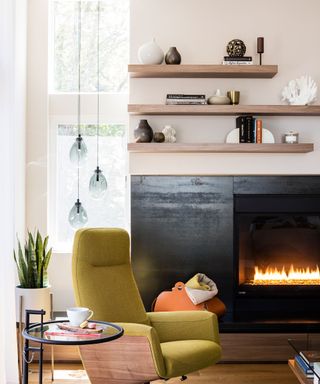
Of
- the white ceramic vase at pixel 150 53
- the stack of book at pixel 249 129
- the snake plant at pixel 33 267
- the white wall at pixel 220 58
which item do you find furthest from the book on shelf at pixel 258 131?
the snake plant at pixel 33 267

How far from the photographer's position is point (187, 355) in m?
3.65

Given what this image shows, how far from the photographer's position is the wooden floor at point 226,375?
4.43 m

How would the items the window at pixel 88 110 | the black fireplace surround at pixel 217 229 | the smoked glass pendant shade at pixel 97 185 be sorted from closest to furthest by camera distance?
the black fireplace surround at pixel 217 229
the smoked glass pendant shade at pixel 97 185
the window at pixel 88 110

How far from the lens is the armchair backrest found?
3.88m

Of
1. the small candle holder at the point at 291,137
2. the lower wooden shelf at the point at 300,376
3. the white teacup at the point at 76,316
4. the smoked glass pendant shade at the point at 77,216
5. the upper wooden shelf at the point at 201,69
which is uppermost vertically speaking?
the upper wooden shelf at the point at 201,69

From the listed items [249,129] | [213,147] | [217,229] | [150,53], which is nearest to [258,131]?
[249,129]

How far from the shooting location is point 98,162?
5477 millimetres

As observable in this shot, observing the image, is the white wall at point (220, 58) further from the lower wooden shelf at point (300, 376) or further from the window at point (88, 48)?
the lower wooden shelf at point (300, 376)

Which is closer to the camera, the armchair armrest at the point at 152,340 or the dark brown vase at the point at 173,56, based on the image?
the armchair armrest at the point at 152,340

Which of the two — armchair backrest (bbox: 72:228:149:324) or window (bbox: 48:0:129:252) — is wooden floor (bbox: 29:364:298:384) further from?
window (bbox: 48:0:129:252)

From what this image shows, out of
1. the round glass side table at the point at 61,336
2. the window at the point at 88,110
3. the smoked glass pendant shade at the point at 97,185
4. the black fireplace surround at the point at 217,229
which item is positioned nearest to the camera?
the round glass side table at the point at 61,336

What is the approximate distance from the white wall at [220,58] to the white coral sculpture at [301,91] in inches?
3.5

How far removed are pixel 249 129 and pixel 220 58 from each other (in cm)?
59

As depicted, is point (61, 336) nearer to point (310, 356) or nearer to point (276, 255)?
point (310, 356)
